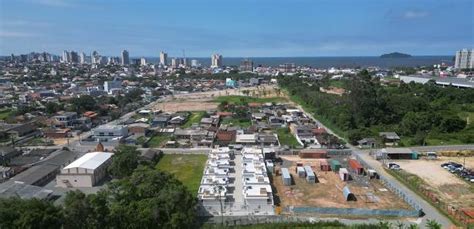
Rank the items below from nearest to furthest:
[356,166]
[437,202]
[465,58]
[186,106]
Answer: [437,202], [356,166], [186,106], [465,58]

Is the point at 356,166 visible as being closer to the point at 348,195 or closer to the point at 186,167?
the point at 348,195

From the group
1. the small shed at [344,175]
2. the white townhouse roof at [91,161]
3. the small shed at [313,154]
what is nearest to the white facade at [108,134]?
the white townhouse roof at [91,161]

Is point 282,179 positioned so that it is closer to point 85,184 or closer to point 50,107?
point 85,184

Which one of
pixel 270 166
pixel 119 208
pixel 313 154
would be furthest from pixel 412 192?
pixel 119 208

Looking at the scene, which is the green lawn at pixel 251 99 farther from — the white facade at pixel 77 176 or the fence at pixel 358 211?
the fence at pixel 358 211

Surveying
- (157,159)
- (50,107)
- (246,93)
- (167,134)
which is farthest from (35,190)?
(246,93)
